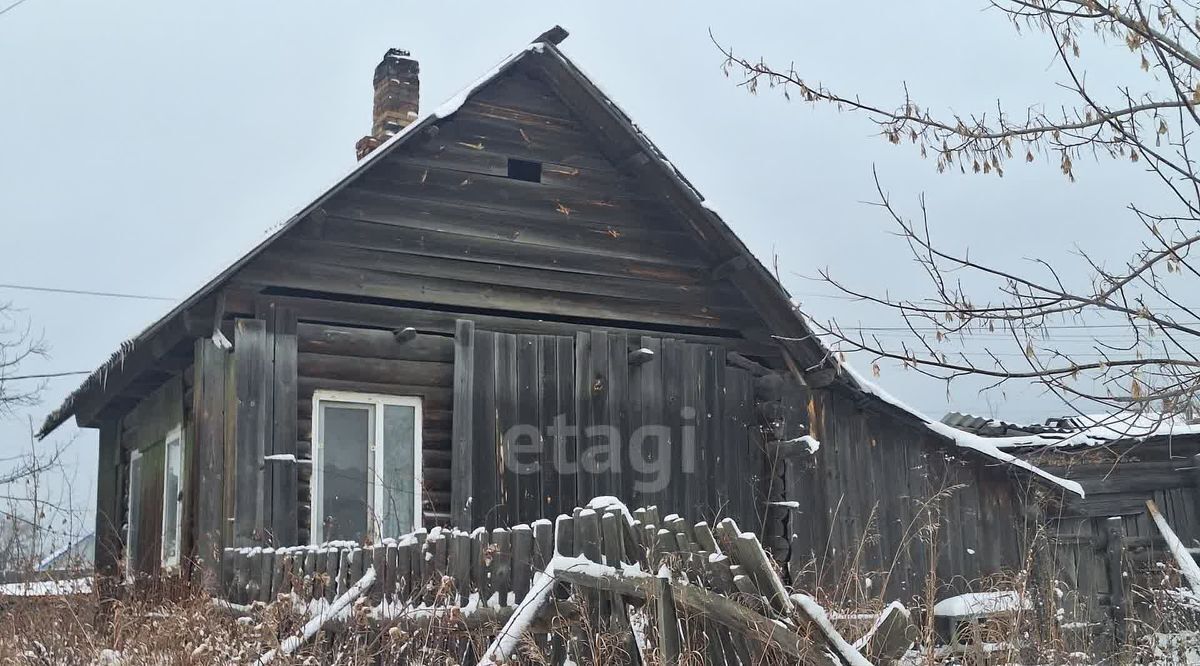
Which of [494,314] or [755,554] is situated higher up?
[494,314]

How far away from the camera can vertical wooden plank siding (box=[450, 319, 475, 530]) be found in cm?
999

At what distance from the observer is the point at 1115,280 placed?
4859 millimetres

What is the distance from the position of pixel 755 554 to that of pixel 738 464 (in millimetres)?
6415

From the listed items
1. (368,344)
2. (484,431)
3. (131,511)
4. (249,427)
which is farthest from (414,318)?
(131,511)

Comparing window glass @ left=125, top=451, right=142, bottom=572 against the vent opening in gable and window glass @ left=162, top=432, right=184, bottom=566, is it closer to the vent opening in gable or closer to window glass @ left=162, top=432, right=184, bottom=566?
window glass @ left=162, top=432, right=184, bottom=566

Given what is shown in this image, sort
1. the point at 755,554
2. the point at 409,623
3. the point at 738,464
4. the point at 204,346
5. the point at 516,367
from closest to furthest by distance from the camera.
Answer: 1. the point at 755,554
2. the point at 409,623
3. the point at 204,346
4. the point at 516,367
5. the point at 738,464

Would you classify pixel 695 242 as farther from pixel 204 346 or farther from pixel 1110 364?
pixel 1110 364

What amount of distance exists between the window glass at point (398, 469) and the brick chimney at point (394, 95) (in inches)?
138

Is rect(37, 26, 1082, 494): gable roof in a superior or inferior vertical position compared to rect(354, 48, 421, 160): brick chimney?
inferior

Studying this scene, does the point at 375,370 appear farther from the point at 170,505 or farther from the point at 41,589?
the point at 170,505

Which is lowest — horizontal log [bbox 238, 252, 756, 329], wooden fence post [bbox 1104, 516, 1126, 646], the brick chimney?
wooden fence post [bbox 1104, 516, 1126, 646]

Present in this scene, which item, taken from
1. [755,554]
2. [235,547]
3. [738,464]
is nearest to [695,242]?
[738,464]

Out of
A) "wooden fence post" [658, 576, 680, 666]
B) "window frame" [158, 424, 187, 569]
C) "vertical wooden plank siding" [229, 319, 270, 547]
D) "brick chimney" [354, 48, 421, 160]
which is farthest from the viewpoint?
"brick chimney" [354, 48, 421, 160]

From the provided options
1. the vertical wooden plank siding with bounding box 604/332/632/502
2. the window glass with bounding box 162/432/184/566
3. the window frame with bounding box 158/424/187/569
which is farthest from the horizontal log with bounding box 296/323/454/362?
the window glass with bounding box 162/432/184/566
